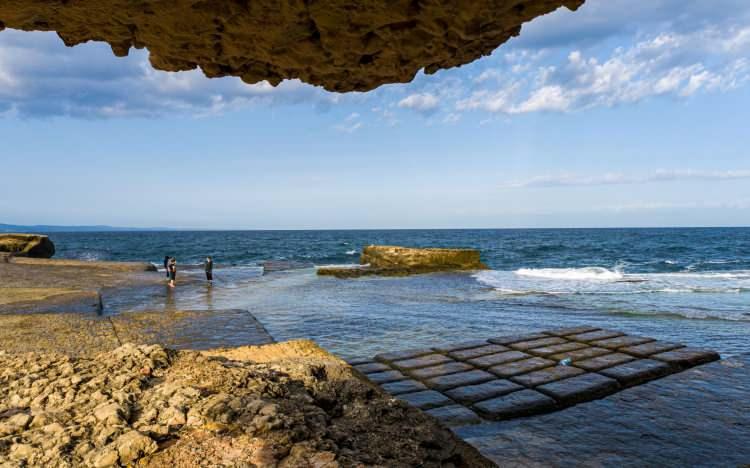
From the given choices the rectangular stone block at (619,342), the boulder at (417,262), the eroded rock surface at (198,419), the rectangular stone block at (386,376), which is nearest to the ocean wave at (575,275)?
the boulder at (417,262)

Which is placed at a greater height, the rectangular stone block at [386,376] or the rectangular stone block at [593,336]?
the rectangular stone block at [593,336]

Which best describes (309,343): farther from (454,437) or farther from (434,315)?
(434,315)

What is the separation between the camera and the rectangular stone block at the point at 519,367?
6387 mm

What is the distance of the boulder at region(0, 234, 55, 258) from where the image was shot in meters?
29.8

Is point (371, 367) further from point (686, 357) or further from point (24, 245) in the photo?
point (24, 245)

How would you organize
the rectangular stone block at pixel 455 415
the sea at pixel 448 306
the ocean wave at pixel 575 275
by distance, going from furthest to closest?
1. the ocean wave at pixel 575 275
2. the sea at pixel 448 306
3. the rectangular stone block at pixel 455 415

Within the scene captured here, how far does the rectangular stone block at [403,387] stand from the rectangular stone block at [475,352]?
134 centimetres

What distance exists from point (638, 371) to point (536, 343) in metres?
1.83

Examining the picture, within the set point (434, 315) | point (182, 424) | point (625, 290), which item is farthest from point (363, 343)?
point (625, 290)

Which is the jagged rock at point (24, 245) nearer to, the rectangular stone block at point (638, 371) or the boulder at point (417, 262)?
the boulder at point (417, 262)

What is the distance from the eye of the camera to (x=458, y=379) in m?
6.12

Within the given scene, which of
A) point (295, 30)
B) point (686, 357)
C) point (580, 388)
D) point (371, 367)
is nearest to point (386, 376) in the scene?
point (371, 367)

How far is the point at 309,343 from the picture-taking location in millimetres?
6824

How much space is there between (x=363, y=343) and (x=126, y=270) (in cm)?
1909
